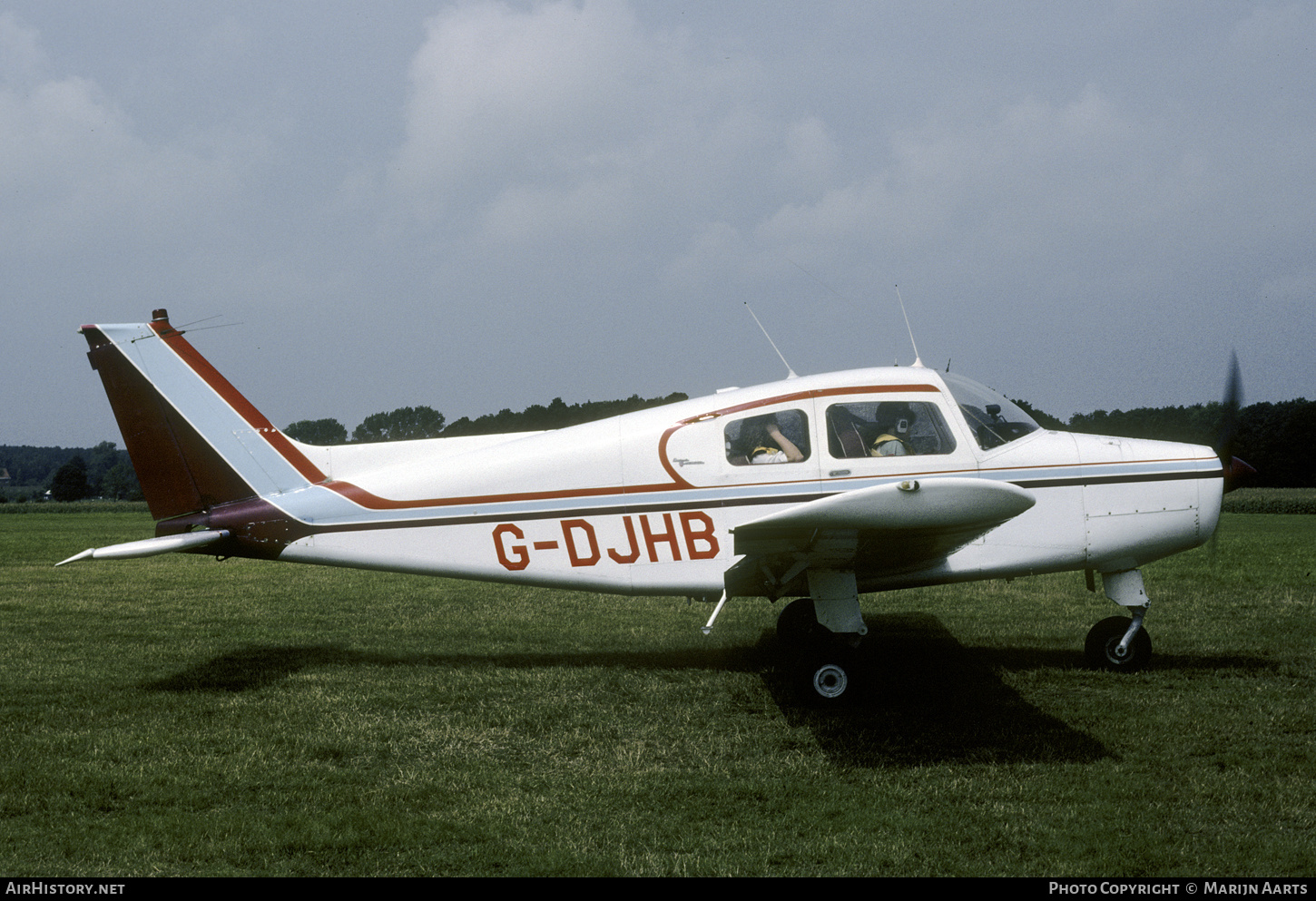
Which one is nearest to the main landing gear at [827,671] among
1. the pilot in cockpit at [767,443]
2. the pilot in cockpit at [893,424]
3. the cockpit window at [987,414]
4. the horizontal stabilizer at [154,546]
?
the pilot in cockpit at [767,443]

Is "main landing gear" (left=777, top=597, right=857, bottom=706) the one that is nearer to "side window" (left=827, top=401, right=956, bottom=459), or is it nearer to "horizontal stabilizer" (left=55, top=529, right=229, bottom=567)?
"side window" (left=827, top=401, right=956, bottom=459)

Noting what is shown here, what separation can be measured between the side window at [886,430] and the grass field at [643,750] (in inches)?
69.1

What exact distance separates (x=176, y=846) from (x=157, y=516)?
422 centimetres

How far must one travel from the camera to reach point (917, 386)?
6824 mm

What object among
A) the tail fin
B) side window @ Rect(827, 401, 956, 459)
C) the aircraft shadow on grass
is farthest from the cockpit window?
the tail fin

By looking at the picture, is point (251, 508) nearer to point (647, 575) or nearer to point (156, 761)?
point (156, 761)

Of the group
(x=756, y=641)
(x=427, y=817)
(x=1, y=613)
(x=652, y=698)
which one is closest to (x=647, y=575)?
(x=652, y=698)

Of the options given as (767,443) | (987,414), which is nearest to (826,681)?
(767,443)

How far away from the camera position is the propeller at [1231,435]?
7.15 meters

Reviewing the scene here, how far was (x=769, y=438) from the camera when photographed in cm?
682

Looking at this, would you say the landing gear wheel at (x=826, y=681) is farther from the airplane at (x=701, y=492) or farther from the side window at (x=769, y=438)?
the side window at (x=769, y=438)

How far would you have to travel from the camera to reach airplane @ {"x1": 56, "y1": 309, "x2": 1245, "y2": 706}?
6727mm

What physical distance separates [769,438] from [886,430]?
87 cm

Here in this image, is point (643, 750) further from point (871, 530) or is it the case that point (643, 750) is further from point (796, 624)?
point (796, 624)
